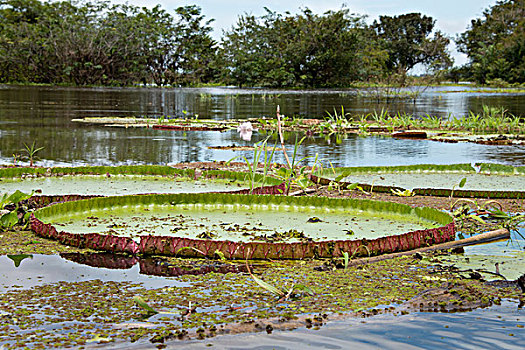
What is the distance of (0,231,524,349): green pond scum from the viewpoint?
6.85ft

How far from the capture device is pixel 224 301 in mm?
2416

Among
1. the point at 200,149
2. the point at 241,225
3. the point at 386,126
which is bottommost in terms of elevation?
the point at 241,225

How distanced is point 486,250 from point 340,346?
4.92ft

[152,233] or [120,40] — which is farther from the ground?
[120,40]

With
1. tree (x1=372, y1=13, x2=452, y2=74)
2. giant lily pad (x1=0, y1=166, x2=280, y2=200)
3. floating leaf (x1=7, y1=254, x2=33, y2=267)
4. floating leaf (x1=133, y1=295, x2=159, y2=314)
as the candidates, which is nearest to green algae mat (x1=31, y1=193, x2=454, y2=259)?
floating leaf (x1=7, y1=254, x2=33, y2=267)

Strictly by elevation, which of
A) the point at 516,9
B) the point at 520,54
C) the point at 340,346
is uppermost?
the point at 516,9

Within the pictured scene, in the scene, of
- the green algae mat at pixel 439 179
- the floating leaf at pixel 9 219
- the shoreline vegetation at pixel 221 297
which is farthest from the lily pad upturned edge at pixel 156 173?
the shoreline vegetation at pixel 221 297

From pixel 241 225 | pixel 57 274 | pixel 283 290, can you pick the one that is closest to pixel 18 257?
pixel 57 274

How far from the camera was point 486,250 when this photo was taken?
3.27 metres

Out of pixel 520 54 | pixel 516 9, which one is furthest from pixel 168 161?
pixel 516 9

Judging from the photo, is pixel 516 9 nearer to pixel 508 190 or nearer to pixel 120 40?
pixel 120 40

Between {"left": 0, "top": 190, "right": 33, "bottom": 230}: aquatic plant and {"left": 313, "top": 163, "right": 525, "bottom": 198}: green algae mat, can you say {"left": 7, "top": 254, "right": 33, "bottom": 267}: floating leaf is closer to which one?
{"left": 0, "top": 190, "right": 33, "bottom": 230}: aquatic plant

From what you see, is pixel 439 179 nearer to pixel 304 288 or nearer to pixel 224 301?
pixel 304 288

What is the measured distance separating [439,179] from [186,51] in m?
36.4
